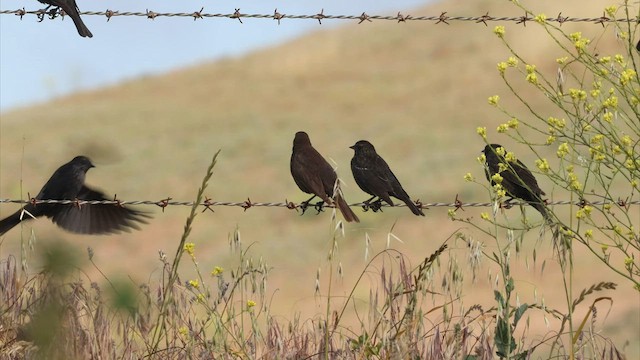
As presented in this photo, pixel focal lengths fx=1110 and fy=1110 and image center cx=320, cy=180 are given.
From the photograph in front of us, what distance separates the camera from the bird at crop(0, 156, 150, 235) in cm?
726

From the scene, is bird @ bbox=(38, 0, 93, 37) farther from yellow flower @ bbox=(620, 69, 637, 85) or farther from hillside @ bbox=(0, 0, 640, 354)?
hillside @ bbox=(0, 0, 640, 354)

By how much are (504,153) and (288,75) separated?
56667mm

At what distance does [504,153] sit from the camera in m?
5.59

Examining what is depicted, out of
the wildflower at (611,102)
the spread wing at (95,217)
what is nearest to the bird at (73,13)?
the spread wing at (95,217)

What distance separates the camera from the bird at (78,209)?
7262mm

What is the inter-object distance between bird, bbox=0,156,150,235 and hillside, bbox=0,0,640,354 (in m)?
16.7

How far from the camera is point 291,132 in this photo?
161 ft

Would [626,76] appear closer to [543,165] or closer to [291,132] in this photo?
[543,165]

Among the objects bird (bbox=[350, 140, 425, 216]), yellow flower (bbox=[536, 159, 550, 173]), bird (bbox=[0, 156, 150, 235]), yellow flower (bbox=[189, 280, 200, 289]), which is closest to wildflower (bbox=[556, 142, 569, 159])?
yellow flower (bbox=[536, 159, 550, 173])

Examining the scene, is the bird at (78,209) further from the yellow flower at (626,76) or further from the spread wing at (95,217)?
the yellow flower at (626,76)

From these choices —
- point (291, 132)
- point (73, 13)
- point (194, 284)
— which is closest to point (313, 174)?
point (73, 13)

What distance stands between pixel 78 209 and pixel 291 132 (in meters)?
41.6

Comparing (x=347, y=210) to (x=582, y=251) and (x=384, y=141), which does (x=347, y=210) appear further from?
(x=384, y=141)

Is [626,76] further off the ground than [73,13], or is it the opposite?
[73,13]
